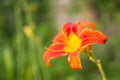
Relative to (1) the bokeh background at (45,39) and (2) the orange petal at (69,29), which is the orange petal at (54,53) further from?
(1) the bokeh background at (45,39)

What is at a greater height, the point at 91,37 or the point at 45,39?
the point at 45,39

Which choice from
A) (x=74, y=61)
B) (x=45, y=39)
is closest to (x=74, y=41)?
(x=74, y=61)

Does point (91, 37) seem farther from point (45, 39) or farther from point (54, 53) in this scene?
point (45, 39)

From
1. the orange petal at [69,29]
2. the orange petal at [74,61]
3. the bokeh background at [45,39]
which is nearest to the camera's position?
the orange petal at [74,61]

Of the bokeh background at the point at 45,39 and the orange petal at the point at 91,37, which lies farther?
the bokeh background at the point at 45,39

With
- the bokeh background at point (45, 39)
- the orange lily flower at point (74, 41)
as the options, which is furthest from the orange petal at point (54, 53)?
the bokeh background at point (45, 39)

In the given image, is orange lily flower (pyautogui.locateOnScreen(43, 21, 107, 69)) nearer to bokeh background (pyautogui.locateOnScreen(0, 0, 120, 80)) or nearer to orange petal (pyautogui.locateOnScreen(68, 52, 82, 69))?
orange petal (pyautogui.locateOnScreen(68, 52, 82, 69))

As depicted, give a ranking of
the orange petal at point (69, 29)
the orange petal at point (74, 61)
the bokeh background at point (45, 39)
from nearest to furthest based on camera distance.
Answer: the orange petal at point (74, 61)
the orange petal at point (69, 29)
the bokeh background at point (45, 39)
